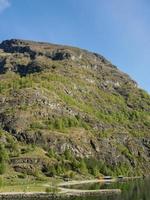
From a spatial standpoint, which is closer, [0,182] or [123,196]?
[123,196]

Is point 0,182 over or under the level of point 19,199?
over

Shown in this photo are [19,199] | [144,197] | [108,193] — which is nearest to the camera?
[19,199]

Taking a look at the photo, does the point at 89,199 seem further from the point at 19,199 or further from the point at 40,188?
the point at 40,188

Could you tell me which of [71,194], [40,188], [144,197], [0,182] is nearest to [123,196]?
[144,197]

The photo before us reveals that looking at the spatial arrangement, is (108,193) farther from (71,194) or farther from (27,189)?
(27,189)

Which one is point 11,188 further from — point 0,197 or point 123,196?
point 123,196

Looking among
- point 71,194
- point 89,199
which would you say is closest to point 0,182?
point 71,194

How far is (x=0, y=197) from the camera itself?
14612 cm

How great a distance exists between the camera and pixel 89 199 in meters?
149

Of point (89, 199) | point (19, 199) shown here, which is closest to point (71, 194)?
point (89, 199)

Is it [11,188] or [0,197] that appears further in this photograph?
[11,188]

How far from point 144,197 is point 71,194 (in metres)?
24.0

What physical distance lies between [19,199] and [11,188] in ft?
100

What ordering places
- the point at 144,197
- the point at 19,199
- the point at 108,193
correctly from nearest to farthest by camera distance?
the point at 19,199, the point at 144,197, the point at 108,193
